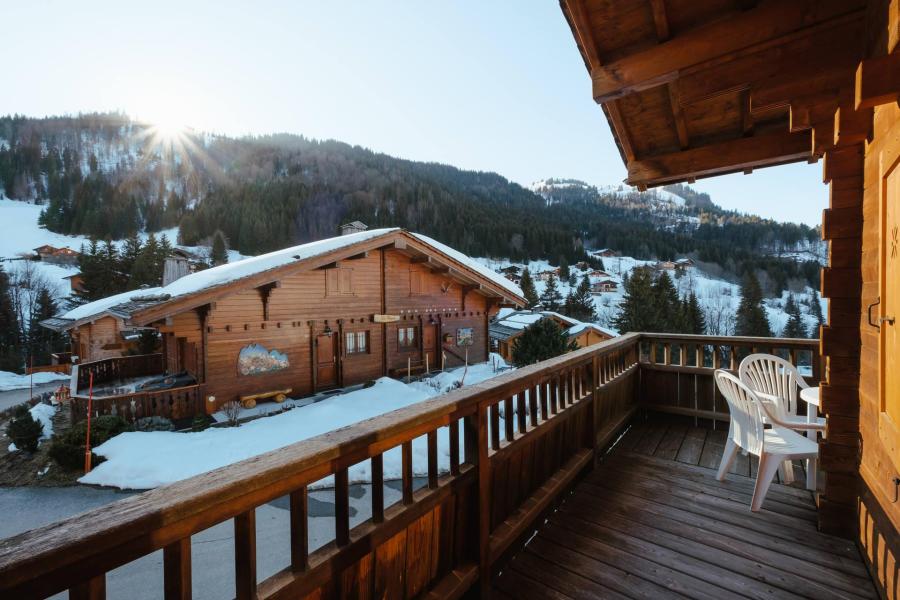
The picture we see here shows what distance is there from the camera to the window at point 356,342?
12.3m

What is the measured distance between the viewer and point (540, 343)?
41.7 ft

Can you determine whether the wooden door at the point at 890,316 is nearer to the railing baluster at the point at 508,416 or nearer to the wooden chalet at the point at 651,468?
the wooden chalet at the point at 651,468

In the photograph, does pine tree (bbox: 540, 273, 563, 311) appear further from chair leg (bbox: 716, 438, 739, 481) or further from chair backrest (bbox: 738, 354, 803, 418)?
chair leg (bbox: 716, 438, 739, 481)

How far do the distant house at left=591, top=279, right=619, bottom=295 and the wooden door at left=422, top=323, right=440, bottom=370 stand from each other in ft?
160

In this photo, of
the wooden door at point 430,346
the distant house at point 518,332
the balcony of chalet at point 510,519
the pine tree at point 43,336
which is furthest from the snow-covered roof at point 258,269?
the pine tree at point 43,336

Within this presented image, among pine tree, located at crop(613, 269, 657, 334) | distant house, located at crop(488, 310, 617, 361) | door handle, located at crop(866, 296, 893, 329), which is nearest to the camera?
door handle, located at crop(866, 296, 893, 329)

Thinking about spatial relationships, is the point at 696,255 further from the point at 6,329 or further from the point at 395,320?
the point at 6,329

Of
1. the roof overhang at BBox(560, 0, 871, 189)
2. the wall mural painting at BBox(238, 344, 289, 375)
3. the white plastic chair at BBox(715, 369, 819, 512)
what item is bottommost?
the wall mural painting at BBox(238, 344, 289, 375)

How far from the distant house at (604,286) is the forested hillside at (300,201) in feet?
28.9

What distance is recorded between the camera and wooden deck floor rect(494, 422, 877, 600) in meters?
2.15

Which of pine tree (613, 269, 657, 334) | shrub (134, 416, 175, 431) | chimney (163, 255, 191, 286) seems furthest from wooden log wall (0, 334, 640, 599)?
pine tree (613, 269, 657, 334)

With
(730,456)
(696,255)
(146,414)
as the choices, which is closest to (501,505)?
(730,456)

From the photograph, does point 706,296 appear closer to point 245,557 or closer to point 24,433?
A: point 24,433

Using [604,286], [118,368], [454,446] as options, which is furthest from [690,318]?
[454,446]
